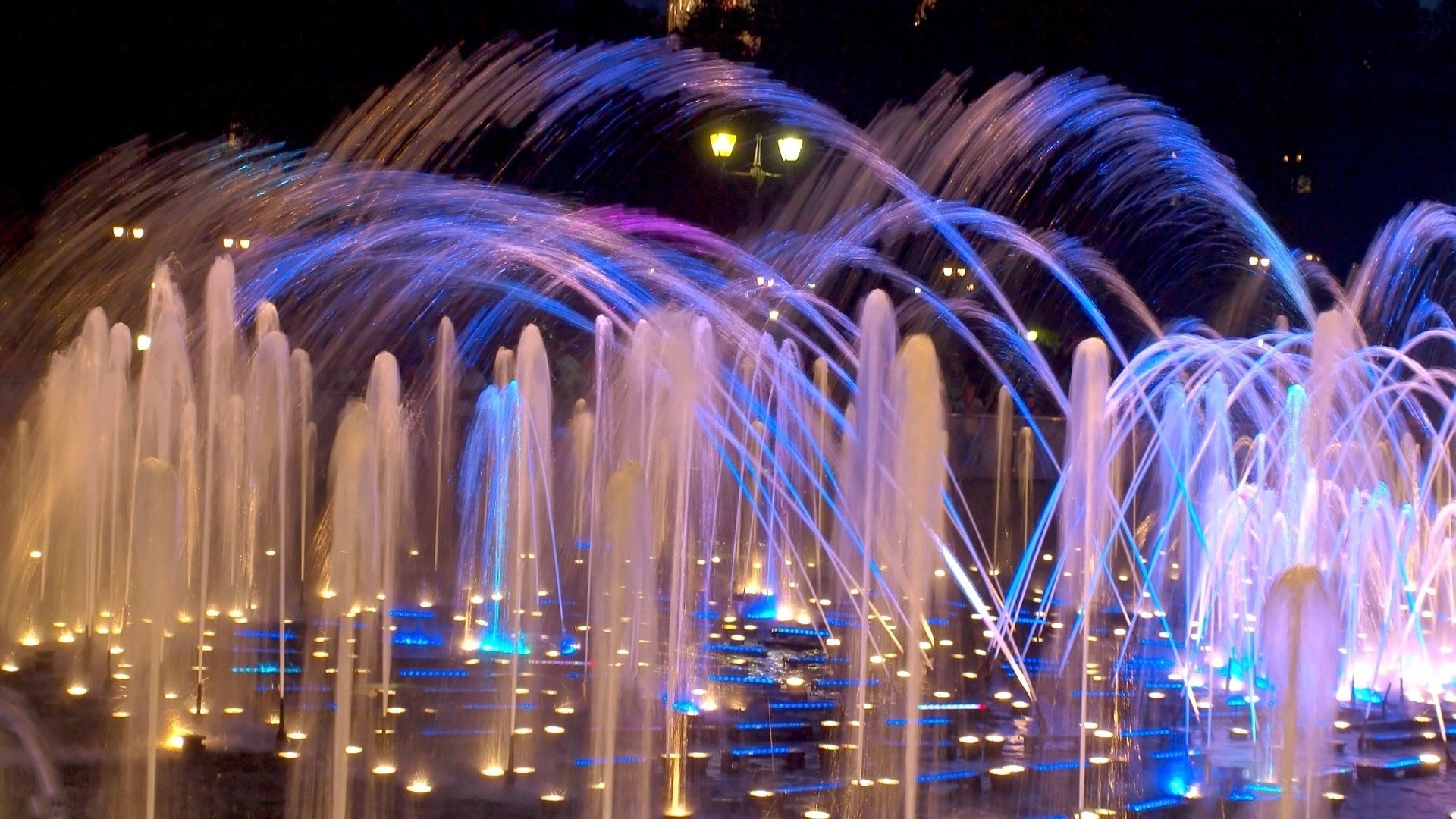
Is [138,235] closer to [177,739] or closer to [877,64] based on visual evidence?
[877,64]

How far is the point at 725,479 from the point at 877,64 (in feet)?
44.3

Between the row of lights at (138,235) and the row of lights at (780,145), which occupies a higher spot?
the row of lights at (138,235)

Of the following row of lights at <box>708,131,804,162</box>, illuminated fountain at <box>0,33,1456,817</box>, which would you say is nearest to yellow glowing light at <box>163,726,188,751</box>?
illuminated fountain at <box>0,33,1456,817</box>

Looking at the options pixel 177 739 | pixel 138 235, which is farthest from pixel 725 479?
pixel 138 235

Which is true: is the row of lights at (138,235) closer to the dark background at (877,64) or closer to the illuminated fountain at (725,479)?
the illuminated fountain at (725,479)

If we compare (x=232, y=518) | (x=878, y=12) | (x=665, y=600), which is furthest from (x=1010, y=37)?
(x=232, y=518)

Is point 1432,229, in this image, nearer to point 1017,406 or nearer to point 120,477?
point 1017,406

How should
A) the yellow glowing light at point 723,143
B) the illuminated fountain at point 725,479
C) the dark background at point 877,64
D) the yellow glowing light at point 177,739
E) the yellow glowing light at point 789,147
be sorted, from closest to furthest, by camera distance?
the yellow glowing light at point 177,739 < the illuminated fountain at point 725,479 < the yellow glowing light at point 789,147 < the yellow glowing light at point 723,143 < the dark background at point 877,64

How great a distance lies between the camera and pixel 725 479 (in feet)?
71.5

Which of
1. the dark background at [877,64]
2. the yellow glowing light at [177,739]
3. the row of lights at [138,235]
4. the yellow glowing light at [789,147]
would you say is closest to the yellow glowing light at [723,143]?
the yellow glowing light at [789,147]

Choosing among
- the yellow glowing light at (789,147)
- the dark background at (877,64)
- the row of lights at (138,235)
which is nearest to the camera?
the yellow glowing light at (789,147)

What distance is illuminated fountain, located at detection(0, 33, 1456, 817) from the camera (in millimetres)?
9844

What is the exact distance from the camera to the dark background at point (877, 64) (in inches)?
1048

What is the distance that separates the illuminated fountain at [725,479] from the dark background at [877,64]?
72cm
